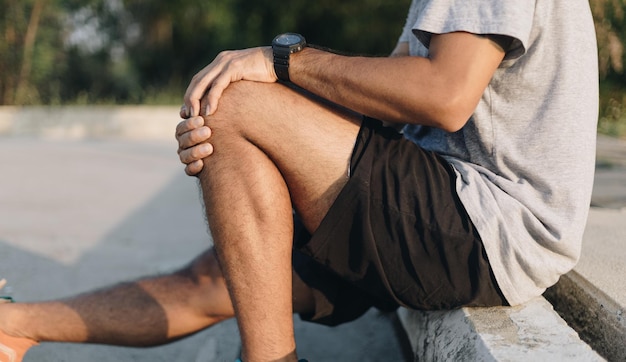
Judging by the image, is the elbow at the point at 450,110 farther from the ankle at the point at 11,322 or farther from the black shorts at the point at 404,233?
the ankle at the point at 11,322

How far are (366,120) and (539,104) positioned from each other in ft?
1.47

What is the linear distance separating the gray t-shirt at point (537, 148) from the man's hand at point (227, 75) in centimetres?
40

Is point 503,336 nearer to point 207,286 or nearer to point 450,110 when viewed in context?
point 450,110

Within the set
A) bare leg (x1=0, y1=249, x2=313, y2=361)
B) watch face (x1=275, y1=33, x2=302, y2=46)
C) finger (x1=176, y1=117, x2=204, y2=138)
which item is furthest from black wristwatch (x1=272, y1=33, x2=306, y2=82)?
bare leg (x1=0, y1=249, x2=313, y2=361)

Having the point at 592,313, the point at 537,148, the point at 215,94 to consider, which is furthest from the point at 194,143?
the point at 592,313

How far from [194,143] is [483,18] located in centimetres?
78

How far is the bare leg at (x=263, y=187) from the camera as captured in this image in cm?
170

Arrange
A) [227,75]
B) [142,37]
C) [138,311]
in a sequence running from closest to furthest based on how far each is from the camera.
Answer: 1. [227,75]
2. [138,311]
3. [142,37]

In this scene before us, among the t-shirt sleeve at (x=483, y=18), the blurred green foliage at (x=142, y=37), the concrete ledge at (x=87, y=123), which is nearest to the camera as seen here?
the t-shirt sleeve at (x=483, y=18)

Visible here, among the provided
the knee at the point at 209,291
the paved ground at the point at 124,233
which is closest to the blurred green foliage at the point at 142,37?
the paved ground at the point at 124,233

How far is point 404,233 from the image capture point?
1.72 meters

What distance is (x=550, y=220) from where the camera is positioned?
67.1 inches

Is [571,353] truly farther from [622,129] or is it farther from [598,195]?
[622,129]

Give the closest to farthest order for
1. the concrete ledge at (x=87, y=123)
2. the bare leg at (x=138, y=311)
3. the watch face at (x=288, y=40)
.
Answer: the watch face at (x=288, y=40)
the bare leg at (x=138, y=311)
the concrete ledge at (x=87, y=123)
